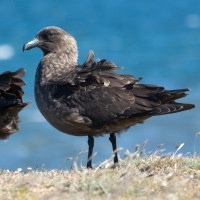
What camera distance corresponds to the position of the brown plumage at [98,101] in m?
5.57

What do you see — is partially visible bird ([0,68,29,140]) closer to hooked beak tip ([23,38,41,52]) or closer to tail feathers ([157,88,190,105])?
hooked beak tip ([23,38,41,52])

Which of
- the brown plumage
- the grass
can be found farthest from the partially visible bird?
the grass

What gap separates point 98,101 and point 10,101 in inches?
62.3

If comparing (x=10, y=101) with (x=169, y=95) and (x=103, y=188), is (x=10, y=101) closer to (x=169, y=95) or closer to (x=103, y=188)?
(x=169, y=95)

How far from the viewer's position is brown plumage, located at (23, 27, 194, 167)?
219 inches

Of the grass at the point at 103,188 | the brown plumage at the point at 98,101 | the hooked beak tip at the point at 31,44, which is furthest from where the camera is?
the hooked beak tip at the point at 31,44

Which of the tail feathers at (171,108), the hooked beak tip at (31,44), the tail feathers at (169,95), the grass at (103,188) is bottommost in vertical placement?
the grass at (103,188)

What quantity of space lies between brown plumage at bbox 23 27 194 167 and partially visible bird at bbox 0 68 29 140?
405 millimetres

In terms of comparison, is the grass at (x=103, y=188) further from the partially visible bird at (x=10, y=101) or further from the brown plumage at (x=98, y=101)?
the partially visible bird at (x=10, y=101)

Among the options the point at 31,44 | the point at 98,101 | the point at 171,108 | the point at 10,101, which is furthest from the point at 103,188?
the point at 31,44

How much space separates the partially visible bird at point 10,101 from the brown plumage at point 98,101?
15.9 inches

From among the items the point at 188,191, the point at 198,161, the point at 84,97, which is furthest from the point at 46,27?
the point at 188,191

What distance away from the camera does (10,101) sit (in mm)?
6043

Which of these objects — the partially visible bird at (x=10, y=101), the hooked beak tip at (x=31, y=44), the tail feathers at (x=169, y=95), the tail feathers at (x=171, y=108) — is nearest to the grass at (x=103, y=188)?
the tail feathers at (x=171, y=108)
